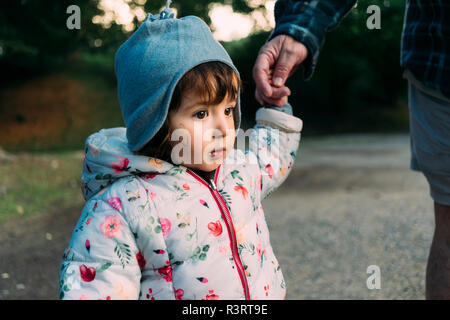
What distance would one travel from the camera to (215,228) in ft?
5.17

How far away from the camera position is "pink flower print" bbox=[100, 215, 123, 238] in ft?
4.71

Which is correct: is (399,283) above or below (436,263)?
below

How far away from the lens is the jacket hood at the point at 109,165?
158 cm

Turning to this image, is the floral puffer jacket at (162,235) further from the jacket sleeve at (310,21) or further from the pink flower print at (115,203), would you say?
the jacket sleeve at (310,21)

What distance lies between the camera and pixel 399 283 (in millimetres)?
3160

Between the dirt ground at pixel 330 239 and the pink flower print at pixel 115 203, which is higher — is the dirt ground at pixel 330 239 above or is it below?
below

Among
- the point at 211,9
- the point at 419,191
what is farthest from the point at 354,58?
the point at 419,191

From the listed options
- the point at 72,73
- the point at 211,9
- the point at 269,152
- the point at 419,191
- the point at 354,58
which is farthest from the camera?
the point at 72,73

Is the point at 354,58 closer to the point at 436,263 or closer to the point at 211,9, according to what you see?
the point at 211,9

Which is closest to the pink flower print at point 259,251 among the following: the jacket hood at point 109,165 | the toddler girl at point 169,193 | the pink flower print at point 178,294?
the toddler girl at point 169,193

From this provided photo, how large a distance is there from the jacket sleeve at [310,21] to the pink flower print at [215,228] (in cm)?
92

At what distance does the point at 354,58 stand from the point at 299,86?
11.5 feet

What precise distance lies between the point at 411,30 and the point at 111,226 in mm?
1385

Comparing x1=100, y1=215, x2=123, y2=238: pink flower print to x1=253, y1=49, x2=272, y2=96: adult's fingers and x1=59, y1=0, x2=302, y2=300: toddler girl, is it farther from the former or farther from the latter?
x1=253, y1=49, x2=272, y2=96: adult's fingers
